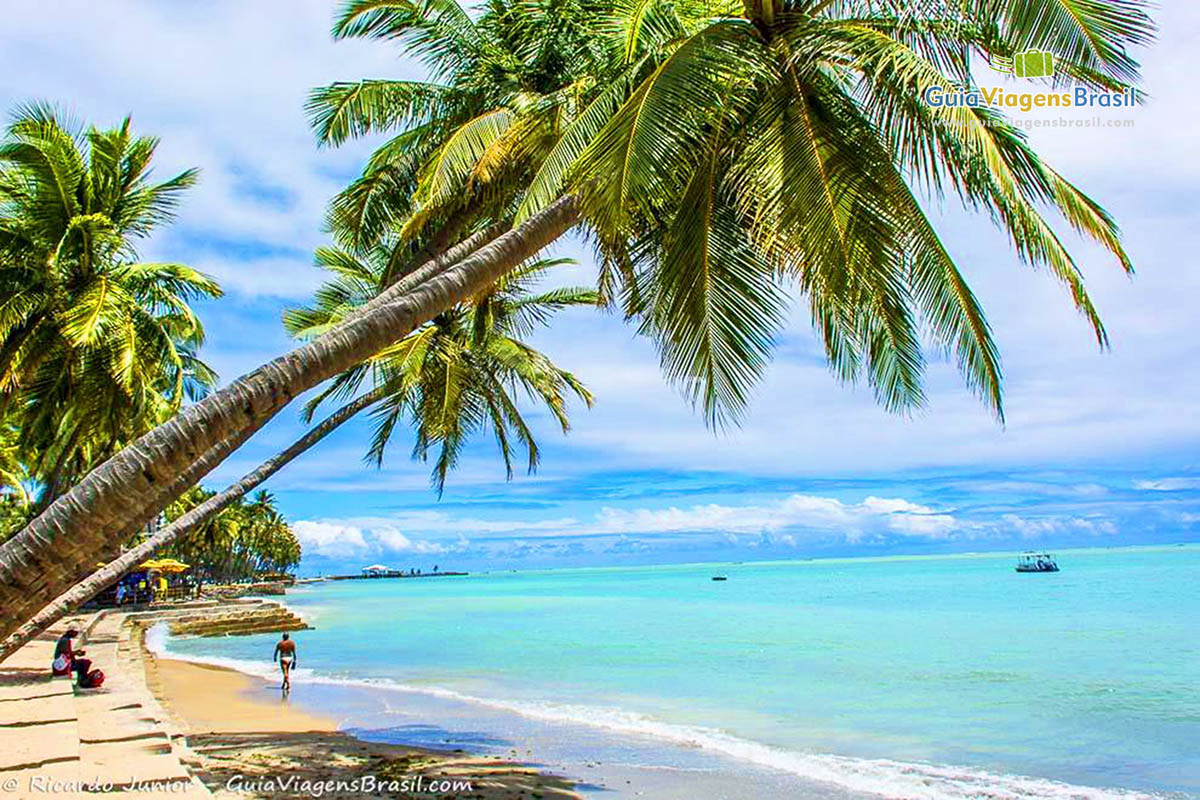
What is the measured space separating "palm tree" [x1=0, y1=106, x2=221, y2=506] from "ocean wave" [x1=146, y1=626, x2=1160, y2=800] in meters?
9.29

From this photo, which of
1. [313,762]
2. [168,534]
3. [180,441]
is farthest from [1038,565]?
[180,441]

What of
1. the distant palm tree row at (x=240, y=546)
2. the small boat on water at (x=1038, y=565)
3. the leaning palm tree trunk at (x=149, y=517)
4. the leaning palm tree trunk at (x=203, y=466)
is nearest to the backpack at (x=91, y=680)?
the leaning palm tree trunk at (x=203, y=466)

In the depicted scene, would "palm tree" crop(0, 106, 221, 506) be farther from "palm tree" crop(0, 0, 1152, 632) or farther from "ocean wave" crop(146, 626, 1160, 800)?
"ocean wave" crop(146, 626, 1160, 800)

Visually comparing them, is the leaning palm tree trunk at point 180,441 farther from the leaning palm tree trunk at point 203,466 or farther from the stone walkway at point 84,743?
the stone walkway at point 84,743

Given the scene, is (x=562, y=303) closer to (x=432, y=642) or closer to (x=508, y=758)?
(x=508, y=758)

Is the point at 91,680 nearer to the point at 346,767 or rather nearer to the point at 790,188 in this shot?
the point at 346,767

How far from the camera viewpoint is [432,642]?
34.2 metres

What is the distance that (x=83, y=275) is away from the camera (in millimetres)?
11766

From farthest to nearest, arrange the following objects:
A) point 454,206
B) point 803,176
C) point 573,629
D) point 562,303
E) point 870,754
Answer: point 573,629
point 562,303
point 870,754
point 454,206
point 803,176

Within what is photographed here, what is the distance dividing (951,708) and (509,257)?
1582cm

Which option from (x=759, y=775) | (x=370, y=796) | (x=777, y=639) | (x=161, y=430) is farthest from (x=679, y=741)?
(x=777, y=639)

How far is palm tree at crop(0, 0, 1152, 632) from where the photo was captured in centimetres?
449

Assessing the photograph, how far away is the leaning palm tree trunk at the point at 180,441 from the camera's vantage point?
11.8 ft

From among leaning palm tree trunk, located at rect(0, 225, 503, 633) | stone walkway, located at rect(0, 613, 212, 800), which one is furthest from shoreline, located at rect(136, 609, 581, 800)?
leaning palm tree trunk, located at rect(0, 225, 503, 633)
